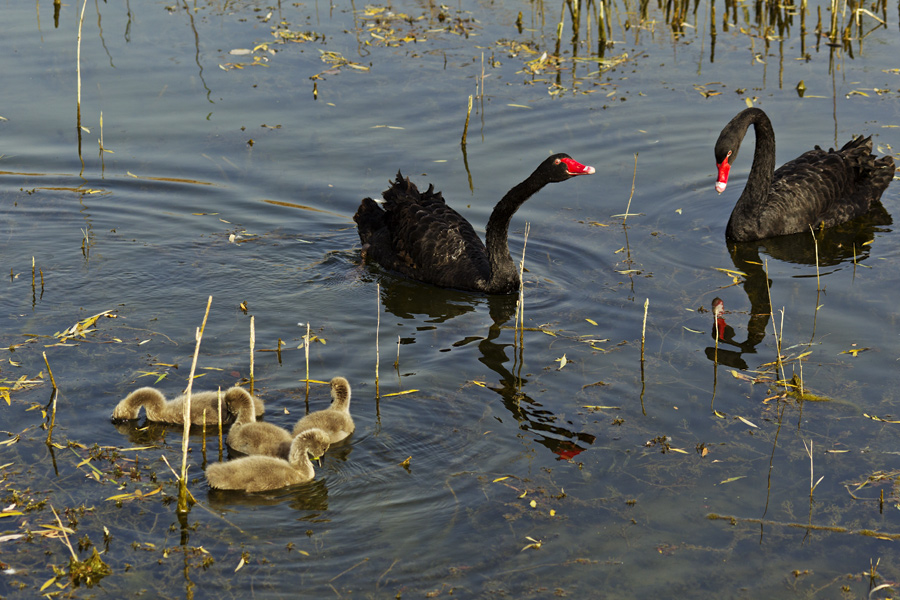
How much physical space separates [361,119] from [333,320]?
197 inches

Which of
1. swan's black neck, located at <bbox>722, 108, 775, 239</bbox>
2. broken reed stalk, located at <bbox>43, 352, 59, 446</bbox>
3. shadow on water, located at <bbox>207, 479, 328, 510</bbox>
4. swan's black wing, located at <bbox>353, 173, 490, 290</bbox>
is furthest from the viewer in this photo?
swan's black neck, located at <bbox>722, 108, 775, 239</bbox>

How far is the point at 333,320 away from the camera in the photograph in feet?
28.4

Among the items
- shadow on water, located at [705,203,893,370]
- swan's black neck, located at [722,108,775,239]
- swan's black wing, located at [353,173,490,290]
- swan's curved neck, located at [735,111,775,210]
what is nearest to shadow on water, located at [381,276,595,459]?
swan's black wing, located at [353,173,490,290]

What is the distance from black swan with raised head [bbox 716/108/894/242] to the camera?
34.2 ft

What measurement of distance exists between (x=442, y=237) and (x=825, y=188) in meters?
4.42

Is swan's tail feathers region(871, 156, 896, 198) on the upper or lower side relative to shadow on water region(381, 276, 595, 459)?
upper

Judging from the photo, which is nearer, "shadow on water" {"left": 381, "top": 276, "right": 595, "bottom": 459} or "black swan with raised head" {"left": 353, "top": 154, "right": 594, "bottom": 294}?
"shadow on water" {"left": 381, "top": 276, "right": 595, "bottom": 459}

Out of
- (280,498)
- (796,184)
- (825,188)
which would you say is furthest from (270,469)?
(825,188)

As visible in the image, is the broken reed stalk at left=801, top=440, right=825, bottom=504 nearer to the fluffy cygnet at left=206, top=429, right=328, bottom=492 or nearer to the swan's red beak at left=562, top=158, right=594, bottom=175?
the fluffy cygnet at left=206, top=429, right=328, bottom=492

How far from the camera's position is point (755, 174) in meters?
10.6

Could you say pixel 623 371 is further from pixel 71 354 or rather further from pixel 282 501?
pixel 71 354

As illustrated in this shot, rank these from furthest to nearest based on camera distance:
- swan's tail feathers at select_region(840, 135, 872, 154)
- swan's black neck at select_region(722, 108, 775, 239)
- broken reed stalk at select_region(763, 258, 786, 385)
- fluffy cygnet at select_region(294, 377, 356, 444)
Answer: swan's tail feathers at select_region(840, 135, 872, 154) < swan's black neck at select_region(722, 108, 775, 239) < broken reed stalk at select_region(763, 258, 786, 385) < fluffy cygnet at select_region(294, 377, 356, 444)

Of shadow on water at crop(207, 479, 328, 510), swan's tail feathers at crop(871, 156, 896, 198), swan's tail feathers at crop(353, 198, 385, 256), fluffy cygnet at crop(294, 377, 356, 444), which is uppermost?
swan's tail feathers at crop(871, 156, 896, 198)

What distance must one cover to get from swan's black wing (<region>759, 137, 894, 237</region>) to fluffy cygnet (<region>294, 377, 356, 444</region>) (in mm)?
5682
